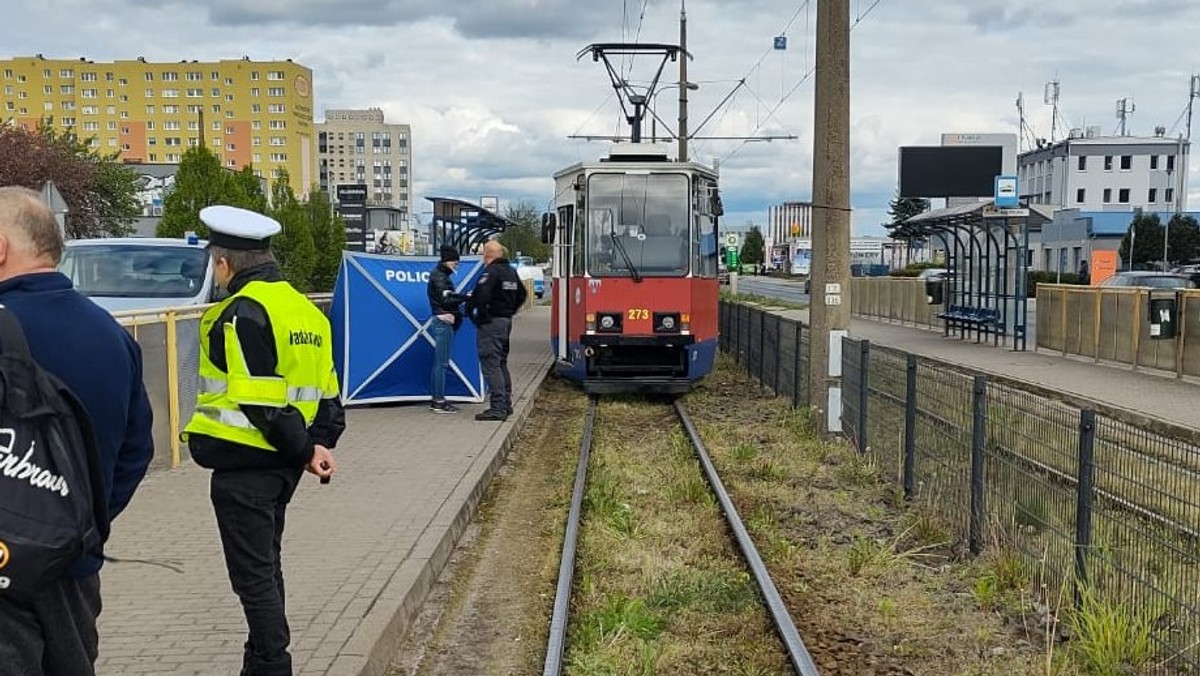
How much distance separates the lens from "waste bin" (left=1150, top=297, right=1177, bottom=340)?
680 inches

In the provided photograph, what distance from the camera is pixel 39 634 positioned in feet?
9.36

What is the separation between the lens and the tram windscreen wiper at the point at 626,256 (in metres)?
15.2

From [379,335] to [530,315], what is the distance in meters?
26.3

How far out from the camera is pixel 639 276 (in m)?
15.2

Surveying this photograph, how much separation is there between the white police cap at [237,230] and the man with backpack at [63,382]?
4.06ft

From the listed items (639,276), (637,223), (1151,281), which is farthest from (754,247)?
(639,276)

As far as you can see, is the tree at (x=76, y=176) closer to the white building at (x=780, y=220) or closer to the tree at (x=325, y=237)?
the tree at (x=325, y=237)

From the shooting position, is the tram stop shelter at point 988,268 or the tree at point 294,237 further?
the tree at point 294,237

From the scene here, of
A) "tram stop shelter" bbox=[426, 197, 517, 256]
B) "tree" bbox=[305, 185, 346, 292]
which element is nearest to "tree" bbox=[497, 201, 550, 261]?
"tree" bbox=[305, 185, 346, 292]

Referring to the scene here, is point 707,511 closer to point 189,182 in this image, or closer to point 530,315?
point 530,315

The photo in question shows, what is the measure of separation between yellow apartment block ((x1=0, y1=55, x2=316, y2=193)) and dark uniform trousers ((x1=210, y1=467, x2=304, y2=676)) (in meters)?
140

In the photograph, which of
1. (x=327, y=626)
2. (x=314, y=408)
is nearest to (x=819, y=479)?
(x=327, y=626)

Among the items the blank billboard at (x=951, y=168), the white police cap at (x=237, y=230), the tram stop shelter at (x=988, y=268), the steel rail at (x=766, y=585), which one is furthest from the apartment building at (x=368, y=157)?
the white police cap at (x=237, y=230)

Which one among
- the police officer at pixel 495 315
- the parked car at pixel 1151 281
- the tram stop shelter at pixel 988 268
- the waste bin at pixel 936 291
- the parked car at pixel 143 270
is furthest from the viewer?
the waste bin at pixel 936 291
